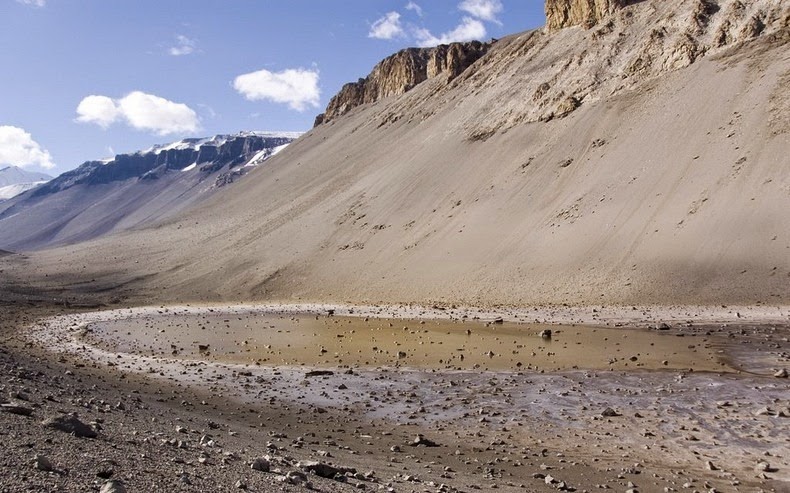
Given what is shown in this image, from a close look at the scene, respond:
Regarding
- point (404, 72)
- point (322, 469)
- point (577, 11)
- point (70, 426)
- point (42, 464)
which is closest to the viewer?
point (42, 464)

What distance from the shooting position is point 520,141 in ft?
176

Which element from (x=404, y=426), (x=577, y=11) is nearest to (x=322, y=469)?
(x=404, y=426)

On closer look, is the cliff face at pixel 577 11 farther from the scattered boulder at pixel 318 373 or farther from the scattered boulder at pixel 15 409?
the scattered boulder at pixel 15 409

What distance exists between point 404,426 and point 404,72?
9868 cm

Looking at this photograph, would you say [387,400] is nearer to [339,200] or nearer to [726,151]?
[726,151]

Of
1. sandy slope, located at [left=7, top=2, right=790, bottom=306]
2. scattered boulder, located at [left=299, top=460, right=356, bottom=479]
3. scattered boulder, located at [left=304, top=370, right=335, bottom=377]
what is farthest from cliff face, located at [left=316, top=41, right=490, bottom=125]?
scattered boulder, located at [left=299, top=460, right=356, bottom=479]

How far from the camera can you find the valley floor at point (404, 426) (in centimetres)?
675

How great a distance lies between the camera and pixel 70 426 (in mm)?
7145

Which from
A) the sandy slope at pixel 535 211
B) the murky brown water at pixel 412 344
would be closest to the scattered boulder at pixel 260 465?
the murky brown water at pixel 412 344

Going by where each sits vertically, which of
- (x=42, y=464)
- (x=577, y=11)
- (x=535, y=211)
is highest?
(x=577, y=11)

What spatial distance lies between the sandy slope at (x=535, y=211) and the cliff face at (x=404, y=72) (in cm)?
1005

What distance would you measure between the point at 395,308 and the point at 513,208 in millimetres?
15080

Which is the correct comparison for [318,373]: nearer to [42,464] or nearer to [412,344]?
[412,344]

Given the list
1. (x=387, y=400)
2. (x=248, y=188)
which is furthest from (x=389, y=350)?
(x=248, y=188)
